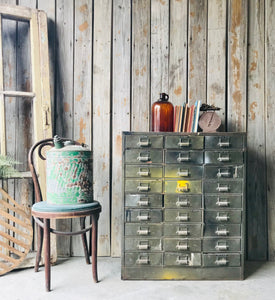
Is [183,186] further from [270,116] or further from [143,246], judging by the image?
[270,116]

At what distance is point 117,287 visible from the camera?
2.20m

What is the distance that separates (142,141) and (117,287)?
1.09 m

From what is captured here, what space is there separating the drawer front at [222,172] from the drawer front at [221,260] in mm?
610

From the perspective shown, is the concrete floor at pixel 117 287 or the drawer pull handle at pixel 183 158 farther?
the drawer pull handle at pixel 183 158

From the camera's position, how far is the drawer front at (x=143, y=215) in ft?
7.62

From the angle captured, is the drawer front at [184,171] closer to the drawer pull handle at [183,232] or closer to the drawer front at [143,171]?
the drawer front at [143,171]

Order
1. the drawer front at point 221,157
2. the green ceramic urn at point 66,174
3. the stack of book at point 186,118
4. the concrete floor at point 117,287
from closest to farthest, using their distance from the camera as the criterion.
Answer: the concrete floor at point 117,287, the green ceramic urn at point 66,174, the drawer front at point 221,157, the stack of book at point 186,118

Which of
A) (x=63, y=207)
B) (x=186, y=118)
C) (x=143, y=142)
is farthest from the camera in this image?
(x=186, y=118)

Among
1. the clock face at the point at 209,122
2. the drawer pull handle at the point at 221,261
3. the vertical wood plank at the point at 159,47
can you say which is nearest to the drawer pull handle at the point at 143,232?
the drawer pull handle at the point at 221,261

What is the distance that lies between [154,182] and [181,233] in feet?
1.45

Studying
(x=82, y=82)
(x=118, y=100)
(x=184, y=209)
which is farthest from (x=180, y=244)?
(x=82, y=82)

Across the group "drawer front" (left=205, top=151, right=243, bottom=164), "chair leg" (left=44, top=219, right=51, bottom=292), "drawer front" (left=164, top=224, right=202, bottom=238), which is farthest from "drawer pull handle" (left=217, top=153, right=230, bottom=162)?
"chair leg" (left=44, top=219, right=51, bottom=292)

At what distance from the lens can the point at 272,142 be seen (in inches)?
111

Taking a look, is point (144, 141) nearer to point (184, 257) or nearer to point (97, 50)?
point (184, 257)
